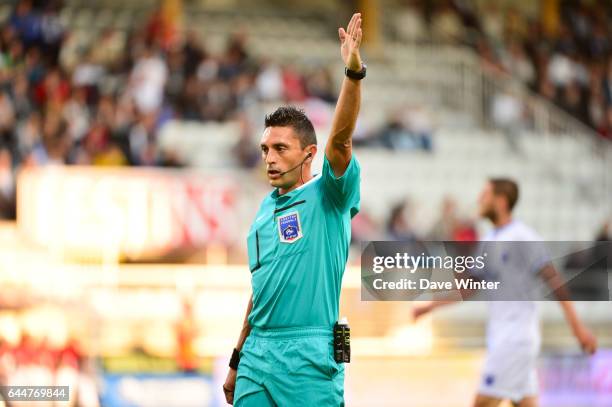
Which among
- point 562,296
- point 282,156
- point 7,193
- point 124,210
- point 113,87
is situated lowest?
point 562,296

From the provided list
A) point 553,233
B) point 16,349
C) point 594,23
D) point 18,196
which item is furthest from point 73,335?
point 594,23

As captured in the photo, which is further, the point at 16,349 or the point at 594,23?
the point at 594,23

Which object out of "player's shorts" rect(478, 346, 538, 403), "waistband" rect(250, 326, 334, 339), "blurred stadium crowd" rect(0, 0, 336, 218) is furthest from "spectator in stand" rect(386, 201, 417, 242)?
"waistband" rect(250, 326, 334, 339)

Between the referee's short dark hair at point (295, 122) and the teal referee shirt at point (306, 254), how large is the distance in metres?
0.19

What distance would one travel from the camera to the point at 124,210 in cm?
1465

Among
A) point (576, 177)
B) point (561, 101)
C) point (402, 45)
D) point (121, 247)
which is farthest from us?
point (402, 45)

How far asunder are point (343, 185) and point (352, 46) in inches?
24.0

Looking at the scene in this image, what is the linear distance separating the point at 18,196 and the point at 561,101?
11057 mm

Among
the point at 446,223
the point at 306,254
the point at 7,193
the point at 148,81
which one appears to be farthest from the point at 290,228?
the point at 148,81

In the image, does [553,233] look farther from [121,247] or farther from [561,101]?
[121,247]

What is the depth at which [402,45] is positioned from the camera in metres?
24.0

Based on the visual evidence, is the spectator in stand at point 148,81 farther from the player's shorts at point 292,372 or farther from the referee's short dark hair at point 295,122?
the player's shorts at point 292,372

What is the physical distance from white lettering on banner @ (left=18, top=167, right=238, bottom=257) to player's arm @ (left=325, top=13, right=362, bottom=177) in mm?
9222

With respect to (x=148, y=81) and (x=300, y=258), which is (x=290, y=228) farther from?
(x=148, y=81)
